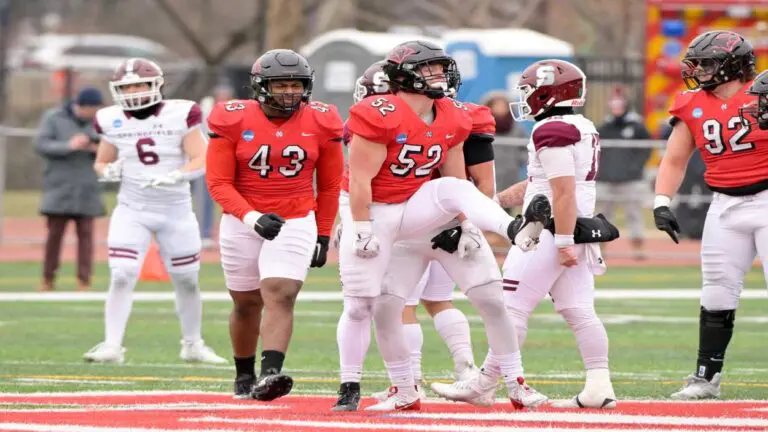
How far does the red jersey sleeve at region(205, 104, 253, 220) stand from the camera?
952 cm

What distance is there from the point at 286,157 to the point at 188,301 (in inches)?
109

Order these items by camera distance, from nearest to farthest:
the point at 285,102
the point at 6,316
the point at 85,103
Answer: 1. the point at 285,102
2. the point at 6,316
3. the point at 85,103

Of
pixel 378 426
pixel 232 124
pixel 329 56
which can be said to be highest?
pixel 329 56

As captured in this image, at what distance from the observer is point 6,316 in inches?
603

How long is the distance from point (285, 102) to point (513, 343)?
1.69 meters

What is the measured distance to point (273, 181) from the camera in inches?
380

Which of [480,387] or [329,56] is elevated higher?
[329,56]

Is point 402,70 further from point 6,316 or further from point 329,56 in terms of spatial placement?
point 329,56

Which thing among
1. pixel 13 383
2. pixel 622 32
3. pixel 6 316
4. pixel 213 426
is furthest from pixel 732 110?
pixel 622 32

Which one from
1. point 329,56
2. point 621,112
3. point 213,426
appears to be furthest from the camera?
point 329,56

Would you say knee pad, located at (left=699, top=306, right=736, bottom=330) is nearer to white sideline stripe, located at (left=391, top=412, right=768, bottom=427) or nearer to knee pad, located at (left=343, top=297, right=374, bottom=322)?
white sideline stripe, located at (left=391, top=412, right=768, bottom=427)

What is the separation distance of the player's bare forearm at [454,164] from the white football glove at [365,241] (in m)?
0.54

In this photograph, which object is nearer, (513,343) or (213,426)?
(213,426)

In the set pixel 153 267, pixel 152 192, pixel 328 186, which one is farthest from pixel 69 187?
pixel 328 186
